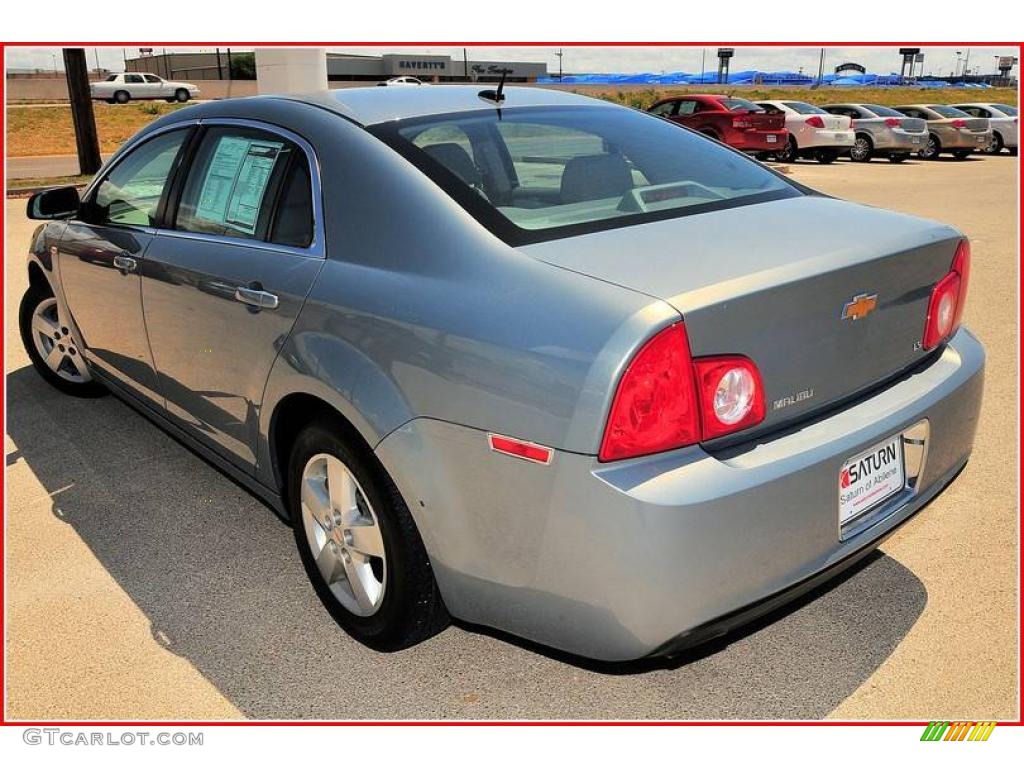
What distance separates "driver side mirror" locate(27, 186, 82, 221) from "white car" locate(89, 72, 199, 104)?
46240mm


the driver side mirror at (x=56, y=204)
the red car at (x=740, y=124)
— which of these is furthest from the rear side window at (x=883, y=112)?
the driver side mirror at (x=56, y=204)

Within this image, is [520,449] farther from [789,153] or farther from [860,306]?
[789,153]

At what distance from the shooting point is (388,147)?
2.80 meters

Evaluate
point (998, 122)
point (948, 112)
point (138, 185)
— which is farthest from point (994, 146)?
point (138, 185)

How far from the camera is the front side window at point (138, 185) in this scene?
12.5 ft

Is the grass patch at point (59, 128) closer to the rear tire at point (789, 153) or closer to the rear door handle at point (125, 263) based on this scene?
the rear tire at point (789, 153)

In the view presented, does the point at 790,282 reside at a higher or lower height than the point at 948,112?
higher

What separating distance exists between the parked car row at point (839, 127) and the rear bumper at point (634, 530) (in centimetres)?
1867

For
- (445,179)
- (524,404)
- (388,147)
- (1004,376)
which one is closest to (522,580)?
(524,404)

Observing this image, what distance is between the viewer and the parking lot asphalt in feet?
8.75

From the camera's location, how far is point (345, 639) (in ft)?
9.80

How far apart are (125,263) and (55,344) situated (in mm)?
1637

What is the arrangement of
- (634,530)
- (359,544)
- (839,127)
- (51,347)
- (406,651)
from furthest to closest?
(839,127) → (51,347) → (406,651) → (359,544) → (634,530)

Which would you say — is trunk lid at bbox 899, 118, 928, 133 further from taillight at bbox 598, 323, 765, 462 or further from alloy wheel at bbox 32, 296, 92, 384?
taillight at bbox 598, 323, 765, 462
